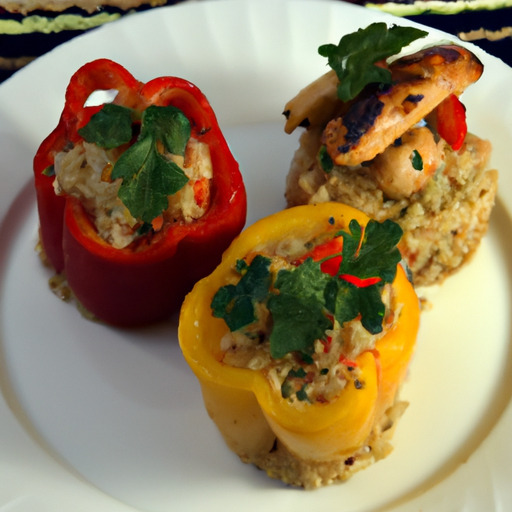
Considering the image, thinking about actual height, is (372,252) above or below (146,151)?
below

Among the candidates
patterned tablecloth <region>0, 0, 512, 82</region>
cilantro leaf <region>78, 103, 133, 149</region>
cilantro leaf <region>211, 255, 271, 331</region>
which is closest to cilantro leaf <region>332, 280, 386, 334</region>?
cilantro leaf <region>211, 255, 271, 331</region>

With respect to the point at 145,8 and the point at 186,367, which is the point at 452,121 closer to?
the point at 186,367

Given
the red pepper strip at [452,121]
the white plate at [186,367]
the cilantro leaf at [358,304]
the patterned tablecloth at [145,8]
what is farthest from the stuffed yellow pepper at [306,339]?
the patterned tablecloth at [145,8]

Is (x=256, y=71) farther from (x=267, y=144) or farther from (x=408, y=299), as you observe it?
(x=408, y=299)

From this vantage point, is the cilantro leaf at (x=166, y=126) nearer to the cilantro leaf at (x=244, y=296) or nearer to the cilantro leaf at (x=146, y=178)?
the cilantro leaf at (x=146, y=178)

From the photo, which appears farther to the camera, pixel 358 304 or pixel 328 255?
pixel 328 255

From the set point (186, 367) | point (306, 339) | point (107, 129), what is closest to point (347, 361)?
point (306, 339)
